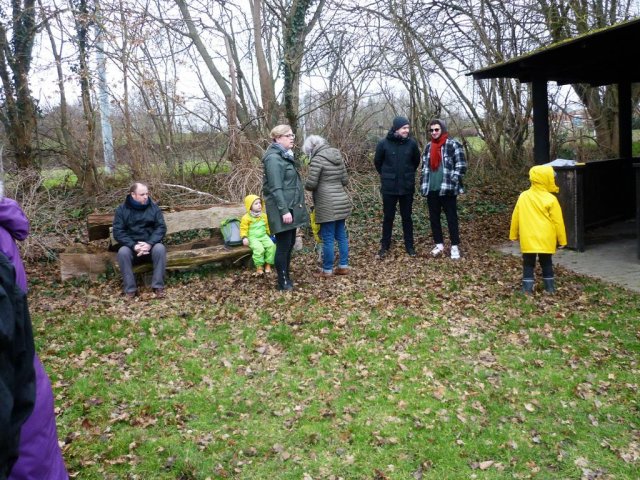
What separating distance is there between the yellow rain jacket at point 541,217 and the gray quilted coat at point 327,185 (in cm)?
208

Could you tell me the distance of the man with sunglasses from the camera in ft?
27.1

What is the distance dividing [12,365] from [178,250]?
6.85 meters

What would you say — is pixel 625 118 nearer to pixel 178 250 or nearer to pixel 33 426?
pixel 178 250

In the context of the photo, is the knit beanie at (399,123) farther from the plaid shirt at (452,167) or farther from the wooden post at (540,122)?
the wooden post at (540,122)

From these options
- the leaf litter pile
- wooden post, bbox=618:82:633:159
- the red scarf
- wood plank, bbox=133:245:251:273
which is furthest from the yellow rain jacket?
wooden post, bbox=618:82:633:159

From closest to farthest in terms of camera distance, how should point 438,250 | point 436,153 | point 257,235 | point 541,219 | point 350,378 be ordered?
point 350,378 < point 541,219 < point 257,235 < point 436,153 < point 438,250

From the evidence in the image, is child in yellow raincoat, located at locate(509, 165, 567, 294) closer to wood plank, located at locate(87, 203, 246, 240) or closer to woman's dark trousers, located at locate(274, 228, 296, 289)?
woman's dark trousers, located at locate(274, 228, 296, 289)

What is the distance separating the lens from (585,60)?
8852 mm

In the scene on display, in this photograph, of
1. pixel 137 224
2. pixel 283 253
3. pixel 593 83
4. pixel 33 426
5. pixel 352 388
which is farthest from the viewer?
pixel 593 83

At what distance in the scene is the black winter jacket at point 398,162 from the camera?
333 inches

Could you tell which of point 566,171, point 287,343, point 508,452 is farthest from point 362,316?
point 566,171

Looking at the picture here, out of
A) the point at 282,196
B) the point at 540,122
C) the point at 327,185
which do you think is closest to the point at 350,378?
the point at 282,196

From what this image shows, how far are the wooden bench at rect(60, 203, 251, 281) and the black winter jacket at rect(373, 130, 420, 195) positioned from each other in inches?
81.5

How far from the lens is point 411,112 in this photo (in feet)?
47.4
